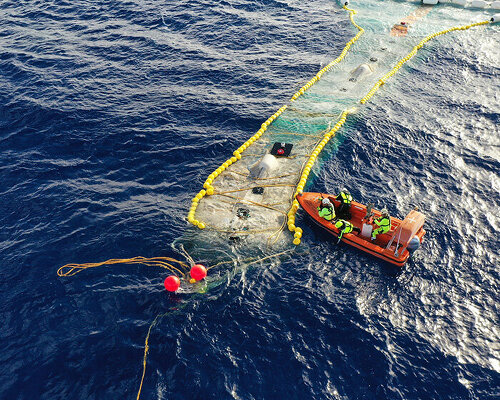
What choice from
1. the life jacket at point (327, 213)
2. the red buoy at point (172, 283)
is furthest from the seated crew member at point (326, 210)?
the red buoy at point (172, 283)

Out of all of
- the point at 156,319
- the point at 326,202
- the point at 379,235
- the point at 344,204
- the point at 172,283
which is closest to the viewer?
the point at 156,319

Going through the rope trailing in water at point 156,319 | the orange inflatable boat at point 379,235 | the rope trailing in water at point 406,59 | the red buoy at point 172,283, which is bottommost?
the rope trailing in water at point 156,319

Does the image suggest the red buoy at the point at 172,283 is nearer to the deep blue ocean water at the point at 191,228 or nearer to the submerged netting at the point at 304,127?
the deep blue ocean water at the point at 191,228

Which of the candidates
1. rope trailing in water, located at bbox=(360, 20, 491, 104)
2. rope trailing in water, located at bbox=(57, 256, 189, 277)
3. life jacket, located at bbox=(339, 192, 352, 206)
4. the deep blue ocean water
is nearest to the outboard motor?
the deep blue ocean water

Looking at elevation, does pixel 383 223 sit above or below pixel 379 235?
above

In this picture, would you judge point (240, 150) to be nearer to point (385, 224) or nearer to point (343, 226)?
point (343, 226)

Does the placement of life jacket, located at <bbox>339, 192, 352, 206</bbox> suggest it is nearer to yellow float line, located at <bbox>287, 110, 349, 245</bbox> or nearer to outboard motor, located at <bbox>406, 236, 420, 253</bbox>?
yellow float line, located at <bbox>287, 110, 349, 245</bbox>

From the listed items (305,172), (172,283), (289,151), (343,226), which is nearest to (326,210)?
(343,226)
